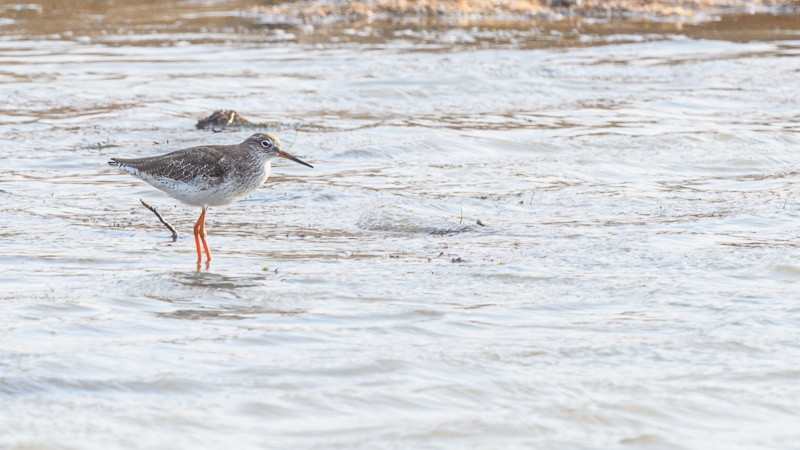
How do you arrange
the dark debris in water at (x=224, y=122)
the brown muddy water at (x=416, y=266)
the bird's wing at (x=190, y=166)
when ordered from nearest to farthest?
the brown muddy water at (x=416, y=266) < the bird's wing at (x=190, y=166) < the dark debris in water at (x=224, y=122)

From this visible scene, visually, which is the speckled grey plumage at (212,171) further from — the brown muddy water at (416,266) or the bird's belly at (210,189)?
the brown muddy water at (416,266)

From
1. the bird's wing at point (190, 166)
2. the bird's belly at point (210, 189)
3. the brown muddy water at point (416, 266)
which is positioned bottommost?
the brown muddy water at point (416, 266)

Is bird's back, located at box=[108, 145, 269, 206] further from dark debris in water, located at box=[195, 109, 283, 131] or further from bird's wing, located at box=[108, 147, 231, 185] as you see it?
dark debris in water, located at box=[195, 109, 283, 131]

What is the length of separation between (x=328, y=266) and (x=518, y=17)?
21435 millimetres

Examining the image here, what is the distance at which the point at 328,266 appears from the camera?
28.1 ft

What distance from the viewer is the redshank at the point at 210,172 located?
9289mm

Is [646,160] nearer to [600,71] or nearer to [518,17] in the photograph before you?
[600,71]

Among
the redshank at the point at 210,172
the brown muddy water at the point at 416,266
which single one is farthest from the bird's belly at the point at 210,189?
the brown muddy water at the point at 416,266

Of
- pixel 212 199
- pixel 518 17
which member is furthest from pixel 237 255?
pixel 518 17

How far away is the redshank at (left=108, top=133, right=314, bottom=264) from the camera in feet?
30.5

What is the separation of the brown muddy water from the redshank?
0.53 m

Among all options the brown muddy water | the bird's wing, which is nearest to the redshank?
the bird's wing

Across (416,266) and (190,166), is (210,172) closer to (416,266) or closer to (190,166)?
(190,166)

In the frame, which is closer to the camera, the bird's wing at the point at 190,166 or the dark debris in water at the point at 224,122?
the bird's wing at the point at 190,166
